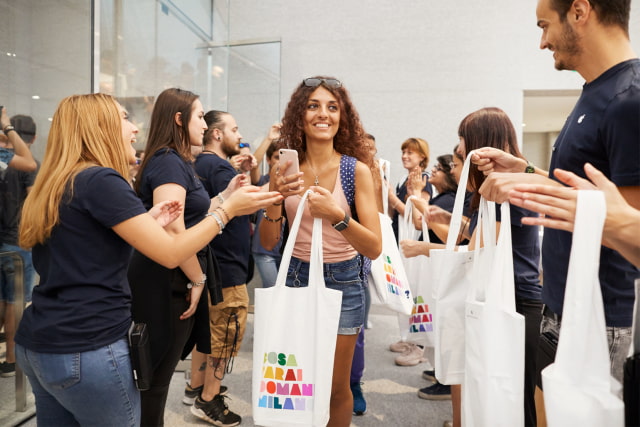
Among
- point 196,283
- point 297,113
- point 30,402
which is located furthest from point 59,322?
point 30,402

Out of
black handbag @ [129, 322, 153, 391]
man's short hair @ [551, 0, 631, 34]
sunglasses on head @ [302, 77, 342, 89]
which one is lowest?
black handbag @ [129, 322, 153, 391]

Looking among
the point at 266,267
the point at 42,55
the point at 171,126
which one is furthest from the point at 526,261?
the point at 42,55

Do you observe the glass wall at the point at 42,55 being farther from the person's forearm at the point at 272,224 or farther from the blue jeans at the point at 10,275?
the person's forearm at the point at 272,224

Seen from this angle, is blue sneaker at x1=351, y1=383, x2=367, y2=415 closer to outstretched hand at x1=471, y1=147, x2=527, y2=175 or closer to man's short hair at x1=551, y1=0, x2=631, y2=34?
outstretched hand at x1=471, y1=147, x2=527, y2=175

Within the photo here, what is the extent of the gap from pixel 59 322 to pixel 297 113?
3.87ft

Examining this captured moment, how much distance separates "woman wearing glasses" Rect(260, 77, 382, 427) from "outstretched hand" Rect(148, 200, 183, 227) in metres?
0.38

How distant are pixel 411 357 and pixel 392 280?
1.60 metres

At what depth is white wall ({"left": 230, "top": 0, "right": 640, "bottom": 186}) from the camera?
19.6ft

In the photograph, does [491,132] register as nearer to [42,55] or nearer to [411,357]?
[411,357]

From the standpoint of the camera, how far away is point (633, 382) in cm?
86

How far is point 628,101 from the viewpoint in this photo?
1006mm

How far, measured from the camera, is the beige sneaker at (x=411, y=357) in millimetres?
3707

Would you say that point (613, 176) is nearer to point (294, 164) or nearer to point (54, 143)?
point (294, 164)

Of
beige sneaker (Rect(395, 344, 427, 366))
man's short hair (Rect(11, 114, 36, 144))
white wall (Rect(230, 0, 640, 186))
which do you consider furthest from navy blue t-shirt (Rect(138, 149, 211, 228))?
white wall (Rect(230, 0, 640, 186))
